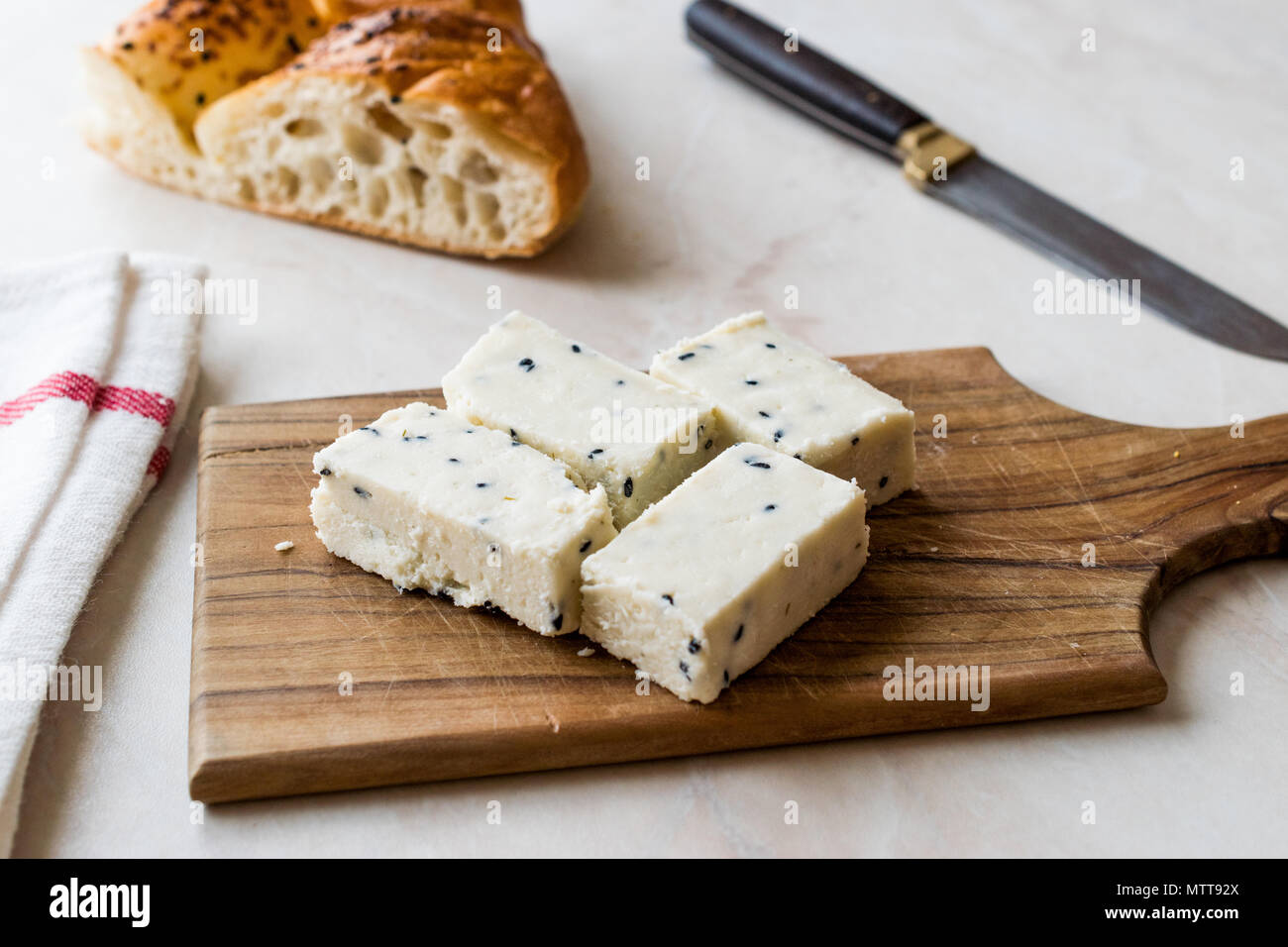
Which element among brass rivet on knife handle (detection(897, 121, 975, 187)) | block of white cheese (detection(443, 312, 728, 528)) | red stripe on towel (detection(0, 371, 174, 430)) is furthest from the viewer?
brass rivet on knife handle (detection(897, 121, 975, 187))

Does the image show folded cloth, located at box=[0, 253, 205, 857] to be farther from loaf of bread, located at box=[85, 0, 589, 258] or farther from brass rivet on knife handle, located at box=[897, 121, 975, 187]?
brass rivet on knife handle, located at box=[897, 121, 975, 187]

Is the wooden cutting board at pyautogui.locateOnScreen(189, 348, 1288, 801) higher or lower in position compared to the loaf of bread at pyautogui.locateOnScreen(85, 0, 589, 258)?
lower

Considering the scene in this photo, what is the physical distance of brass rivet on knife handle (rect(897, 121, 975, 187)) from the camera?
3.50m

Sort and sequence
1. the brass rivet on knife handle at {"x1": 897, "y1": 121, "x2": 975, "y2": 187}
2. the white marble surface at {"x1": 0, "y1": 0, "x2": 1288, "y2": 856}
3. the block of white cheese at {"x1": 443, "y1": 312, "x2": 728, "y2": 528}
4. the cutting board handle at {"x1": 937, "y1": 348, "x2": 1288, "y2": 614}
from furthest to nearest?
the brass rivet on knife handle at {"x1": 897, "y1": 121, "x2": 975, "y2": 187}, the cutting board handle at {"x1": 937, "y1": 348, "x2": 1288, "y2": 614}, the block of white cheese at {"x1": 443, "y1": 312, "x2": 728, "y2": 528}, the white marble surface at {"x1": 0, "y1": 0, "x2": 1288, "y2": 856}

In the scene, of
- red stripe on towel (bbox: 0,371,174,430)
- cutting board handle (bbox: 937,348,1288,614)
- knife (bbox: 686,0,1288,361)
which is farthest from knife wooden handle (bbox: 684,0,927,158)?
red stripe on towel (bbox: 0,371,174,430)

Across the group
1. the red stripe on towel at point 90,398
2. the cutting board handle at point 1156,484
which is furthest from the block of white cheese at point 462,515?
the cutting board handle at point 1156,484

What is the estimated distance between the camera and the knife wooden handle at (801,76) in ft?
12.0

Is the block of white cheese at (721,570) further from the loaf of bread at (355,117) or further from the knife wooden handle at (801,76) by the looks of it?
the knife wooden handle at (801,76)

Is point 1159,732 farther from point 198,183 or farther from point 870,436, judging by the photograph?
point 198,183

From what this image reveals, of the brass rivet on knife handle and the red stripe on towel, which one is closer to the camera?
the red stripe on towel

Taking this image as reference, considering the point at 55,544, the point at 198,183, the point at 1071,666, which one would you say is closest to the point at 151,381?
the point at 55,544

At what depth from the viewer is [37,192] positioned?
360cm

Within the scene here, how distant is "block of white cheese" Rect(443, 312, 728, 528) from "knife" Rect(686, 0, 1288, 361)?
4.63ft

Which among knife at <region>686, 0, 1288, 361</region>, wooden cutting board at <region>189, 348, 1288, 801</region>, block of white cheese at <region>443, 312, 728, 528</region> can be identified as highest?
knife at <region>686, 0, 1288, 361</region>
